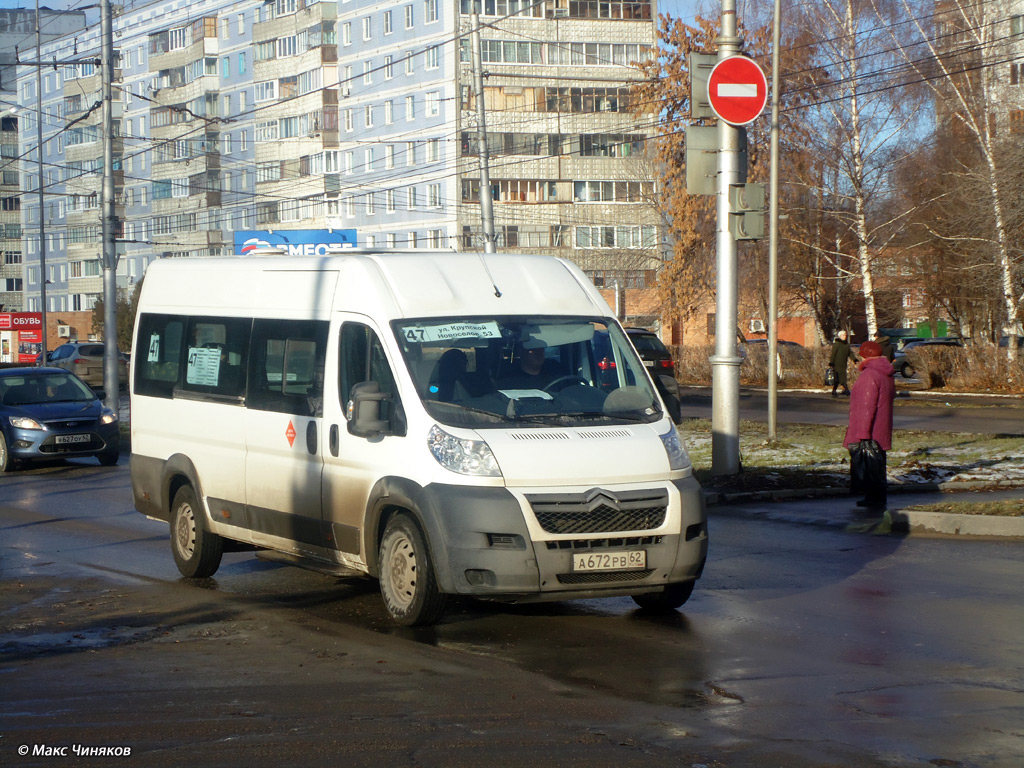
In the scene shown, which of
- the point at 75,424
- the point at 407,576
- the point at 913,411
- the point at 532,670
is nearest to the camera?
the point at 532,670

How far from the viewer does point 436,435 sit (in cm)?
779

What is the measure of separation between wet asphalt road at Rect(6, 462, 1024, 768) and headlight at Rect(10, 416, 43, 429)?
990 cm

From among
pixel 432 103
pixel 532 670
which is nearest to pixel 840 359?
pixel 532 670

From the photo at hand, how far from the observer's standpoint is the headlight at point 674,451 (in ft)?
26.1

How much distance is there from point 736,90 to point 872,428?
404 cm

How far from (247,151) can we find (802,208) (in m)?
50.3

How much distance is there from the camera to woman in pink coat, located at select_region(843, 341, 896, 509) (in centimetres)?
1329

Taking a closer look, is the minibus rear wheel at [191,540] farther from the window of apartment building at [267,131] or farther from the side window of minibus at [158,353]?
the window of apartment building at [267,131]

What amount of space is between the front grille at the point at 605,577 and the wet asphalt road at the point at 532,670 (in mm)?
351

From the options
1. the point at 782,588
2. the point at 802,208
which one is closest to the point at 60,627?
the point at 782,588

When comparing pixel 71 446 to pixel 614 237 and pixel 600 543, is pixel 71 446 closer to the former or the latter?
pixel 600 543

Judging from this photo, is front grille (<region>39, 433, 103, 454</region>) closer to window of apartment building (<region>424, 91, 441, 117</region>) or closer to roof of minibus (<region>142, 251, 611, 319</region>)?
roof of minibus (<region>142, 251, 611, 319</region>)

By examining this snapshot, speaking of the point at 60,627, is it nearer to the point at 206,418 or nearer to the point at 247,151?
the point at 206,418

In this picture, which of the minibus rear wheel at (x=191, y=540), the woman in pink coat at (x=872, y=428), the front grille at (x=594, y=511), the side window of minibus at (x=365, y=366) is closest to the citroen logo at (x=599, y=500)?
the front grille at (x=594, y=511)
